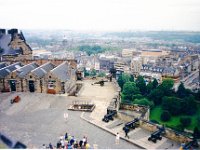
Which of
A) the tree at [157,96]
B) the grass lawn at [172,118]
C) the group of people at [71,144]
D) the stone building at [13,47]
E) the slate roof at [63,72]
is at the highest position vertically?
the stone building at [13,47]

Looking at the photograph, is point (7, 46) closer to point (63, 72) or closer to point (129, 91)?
point (63, 72)

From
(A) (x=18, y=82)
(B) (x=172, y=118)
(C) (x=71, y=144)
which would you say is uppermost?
(A) (x=18, y=82)

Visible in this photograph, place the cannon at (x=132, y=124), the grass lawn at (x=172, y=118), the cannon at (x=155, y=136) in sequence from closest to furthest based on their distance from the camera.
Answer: the cannon at (x=155, y=136) < the cannon at (x=132, y=124) < the grass lawn at (x=172, y=118)

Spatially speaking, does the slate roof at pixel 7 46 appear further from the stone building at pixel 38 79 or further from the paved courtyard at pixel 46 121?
the paved courtyard at pixel 46 121

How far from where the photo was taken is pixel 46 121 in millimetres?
16375

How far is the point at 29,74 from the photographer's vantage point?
22766 millimetres

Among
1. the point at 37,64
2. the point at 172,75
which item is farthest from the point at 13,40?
the point at 172,75

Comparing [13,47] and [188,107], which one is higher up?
[13,47]

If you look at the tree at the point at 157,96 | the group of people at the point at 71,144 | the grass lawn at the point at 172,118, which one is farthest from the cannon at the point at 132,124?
the tree at the point at 157,96

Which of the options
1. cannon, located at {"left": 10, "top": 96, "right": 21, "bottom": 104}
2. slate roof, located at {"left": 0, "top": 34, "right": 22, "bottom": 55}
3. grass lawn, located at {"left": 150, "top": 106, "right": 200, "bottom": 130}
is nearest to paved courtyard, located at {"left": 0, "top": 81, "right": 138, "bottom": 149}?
cannon, located at {"left": 10, "top": 96, "right": 21, "bottom": 104}

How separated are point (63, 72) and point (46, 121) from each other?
321 inches

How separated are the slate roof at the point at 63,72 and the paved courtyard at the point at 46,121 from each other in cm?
181

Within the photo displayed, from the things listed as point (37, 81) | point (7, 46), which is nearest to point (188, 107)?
point (7, 46)

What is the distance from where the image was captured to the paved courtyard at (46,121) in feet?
45.2
